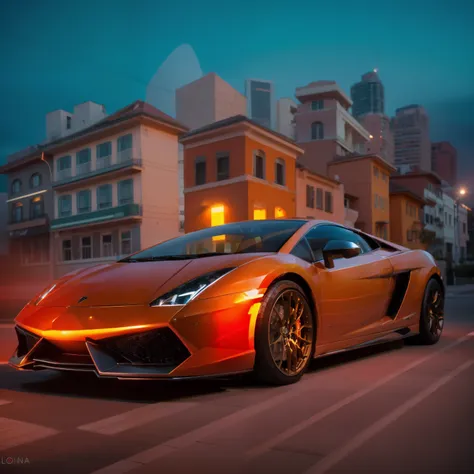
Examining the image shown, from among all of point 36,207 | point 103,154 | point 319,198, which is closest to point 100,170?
point 103,154

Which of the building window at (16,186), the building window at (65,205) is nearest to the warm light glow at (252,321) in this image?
the building window at (65,205)

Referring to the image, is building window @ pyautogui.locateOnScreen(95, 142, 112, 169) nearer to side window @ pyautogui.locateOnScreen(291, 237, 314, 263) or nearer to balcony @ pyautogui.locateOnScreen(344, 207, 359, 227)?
balcony @ pyautogui.locateOnScreen(344, 207, 359, 227)

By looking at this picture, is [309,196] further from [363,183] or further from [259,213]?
[363,183]

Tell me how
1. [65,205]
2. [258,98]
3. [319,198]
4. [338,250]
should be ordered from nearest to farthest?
[338,250], [319,198], [65,205], [258,98]

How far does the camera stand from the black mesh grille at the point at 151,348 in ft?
11.8

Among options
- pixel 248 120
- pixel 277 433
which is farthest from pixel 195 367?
pixel 248 120

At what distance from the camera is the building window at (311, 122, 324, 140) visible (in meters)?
49.2

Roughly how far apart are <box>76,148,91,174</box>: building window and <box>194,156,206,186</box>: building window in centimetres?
856

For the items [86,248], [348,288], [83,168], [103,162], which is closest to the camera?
[348,288]

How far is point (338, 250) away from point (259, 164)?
2739 cm

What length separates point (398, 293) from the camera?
5711mm

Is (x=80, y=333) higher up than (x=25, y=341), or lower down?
higher up

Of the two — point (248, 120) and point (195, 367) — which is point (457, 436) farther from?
point (248, 120)

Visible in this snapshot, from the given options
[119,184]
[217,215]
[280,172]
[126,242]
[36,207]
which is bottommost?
[126,242]
